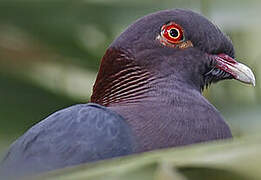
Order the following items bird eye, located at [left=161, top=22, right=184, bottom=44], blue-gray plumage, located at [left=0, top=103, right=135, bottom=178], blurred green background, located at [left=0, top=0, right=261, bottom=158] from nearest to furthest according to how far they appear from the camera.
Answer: blurred green background, located at [left=0, top=0, right=261, bottom=158], blue-gray plumage, located at [left=0, top=103, right=135, bottom=178], bird eye, located at [left=161, top=22, right=184, bottom=44]

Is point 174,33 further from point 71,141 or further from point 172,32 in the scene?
point 71,141

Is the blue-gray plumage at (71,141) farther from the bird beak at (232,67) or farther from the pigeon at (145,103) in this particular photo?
the bird beak at (232,67)

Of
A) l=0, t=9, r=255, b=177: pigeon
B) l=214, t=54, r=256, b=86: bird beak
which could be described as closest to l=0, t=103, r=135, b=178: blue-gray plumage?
l=0, t=9, r=255, b=177: pigeon

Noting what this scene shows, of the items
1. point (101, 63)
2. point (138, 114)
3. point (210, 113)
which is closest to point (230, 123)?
point (210, 113)

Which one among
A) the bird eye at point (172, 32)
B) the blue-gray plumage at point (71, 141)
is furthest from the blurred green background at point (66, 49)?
the bird eye at point (172, 32)

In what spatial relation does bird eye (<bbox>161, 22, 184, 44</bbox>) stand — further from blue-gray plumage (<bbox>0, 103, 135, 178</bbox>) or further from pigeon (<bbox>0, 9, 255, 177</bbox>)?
blue-gray plumage (<bbox>0, 103, 135, 178</bbox>)

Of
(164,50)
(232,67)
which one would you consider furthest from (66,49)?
(232,67)

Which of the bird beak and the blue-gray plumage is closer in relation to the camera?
the blue-gray plumage
